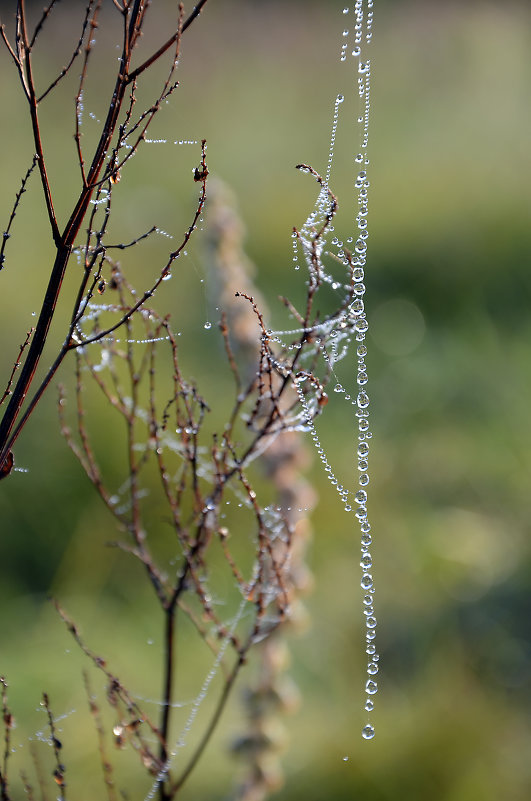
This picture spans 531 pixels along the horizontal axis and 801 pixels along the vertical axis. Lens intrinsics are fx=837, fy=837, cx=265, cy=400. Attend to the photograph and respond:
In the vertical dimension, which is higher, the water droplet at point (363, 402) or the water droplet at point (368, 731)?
the water droplet at point (363, 402)

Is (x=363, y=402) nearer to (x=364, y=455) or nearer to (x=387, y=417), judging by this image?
(x=364, y=455)

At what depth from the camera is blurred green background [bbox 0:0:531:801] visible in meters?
3.30

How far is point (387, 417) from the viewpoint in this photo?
5250 mm

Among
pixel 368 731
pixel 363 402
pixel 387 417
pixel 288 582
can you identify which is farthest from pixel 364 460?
pixel 387 417

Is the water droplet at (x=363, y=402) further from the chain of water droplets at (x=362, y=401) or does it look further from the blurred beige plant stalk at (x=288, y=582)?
the blurred beige plant stalk at (x=288, y=582)

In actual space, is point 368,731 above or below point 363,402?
below

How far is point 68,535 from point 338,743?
6.40ft

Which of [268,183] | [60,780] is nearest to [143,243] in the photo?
[268,183]

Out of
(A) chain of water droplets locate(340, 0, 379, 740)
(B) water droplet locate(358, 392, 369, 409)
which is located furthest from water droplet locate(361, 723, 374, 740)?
(B) water droplet locate(358, 392, 369, 409)

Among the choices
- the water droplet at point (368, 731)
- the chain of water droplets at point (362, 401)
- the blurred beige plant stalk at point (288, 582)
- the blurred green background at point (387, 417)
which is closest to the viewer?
the chain of water droplets at point (362, 401)

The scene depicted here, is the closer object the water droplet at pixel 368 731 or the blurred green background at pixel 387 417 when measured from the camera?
the water droplet at pixel 368 731

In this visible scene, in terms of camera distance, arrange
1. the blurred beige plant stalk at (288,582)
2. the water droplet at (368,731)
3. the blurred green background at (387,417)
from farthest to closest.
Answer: the blurred green background at (387,417) < the water droplet at (368,731) < the blurred beige plant stalk at (288,582)

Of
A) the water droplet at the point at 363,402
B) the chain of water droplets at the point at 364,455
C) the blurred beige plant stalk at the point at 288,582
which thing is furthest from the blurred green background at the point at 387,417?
the water droplet at the point at 363,402

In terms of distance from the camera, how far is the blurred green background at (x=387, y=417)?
3303 mm
